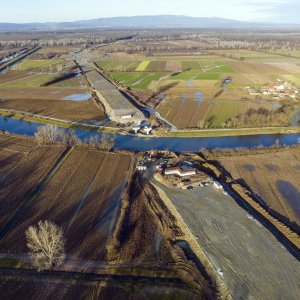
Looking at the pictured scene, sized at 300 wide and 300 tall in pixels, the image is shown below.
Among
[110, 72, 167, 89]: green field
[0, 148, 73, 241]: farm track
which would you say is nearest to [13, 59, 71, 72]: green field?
[110, 72, 167, 89]: green field

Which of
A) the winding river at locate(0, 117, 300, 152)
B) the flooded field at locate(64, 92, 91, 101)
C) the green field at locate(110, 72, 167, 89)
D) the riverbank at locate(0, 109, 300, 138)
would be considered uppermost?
the green field at locate(110, 72, 167, 89)

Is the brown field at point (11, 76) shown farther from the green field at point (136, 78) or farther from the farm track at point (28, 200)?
the farm track at point (28, 200)

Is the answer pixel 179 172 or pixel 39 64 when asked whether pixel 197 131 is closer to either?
pixel 179 172

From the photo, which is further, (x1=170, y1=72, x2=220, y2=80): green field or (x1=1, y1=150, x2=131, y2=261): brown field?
(x1=170, y1=72, x2=220, y2=80): green field

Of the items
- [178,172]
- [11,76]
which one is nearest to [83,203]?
[178,172]

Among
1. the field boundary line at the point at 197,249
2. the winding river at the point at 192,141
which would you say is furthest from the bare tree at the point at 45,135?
the field boundary line at the point at 197,249

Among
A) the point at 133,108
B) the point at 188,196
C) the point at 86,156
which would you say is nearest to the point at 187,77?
the point at 133,108

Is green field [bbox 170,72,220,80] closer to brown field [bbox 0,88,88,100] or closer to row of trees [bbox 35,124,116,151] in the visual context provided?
brown field [bbox 0,88,88,100]
